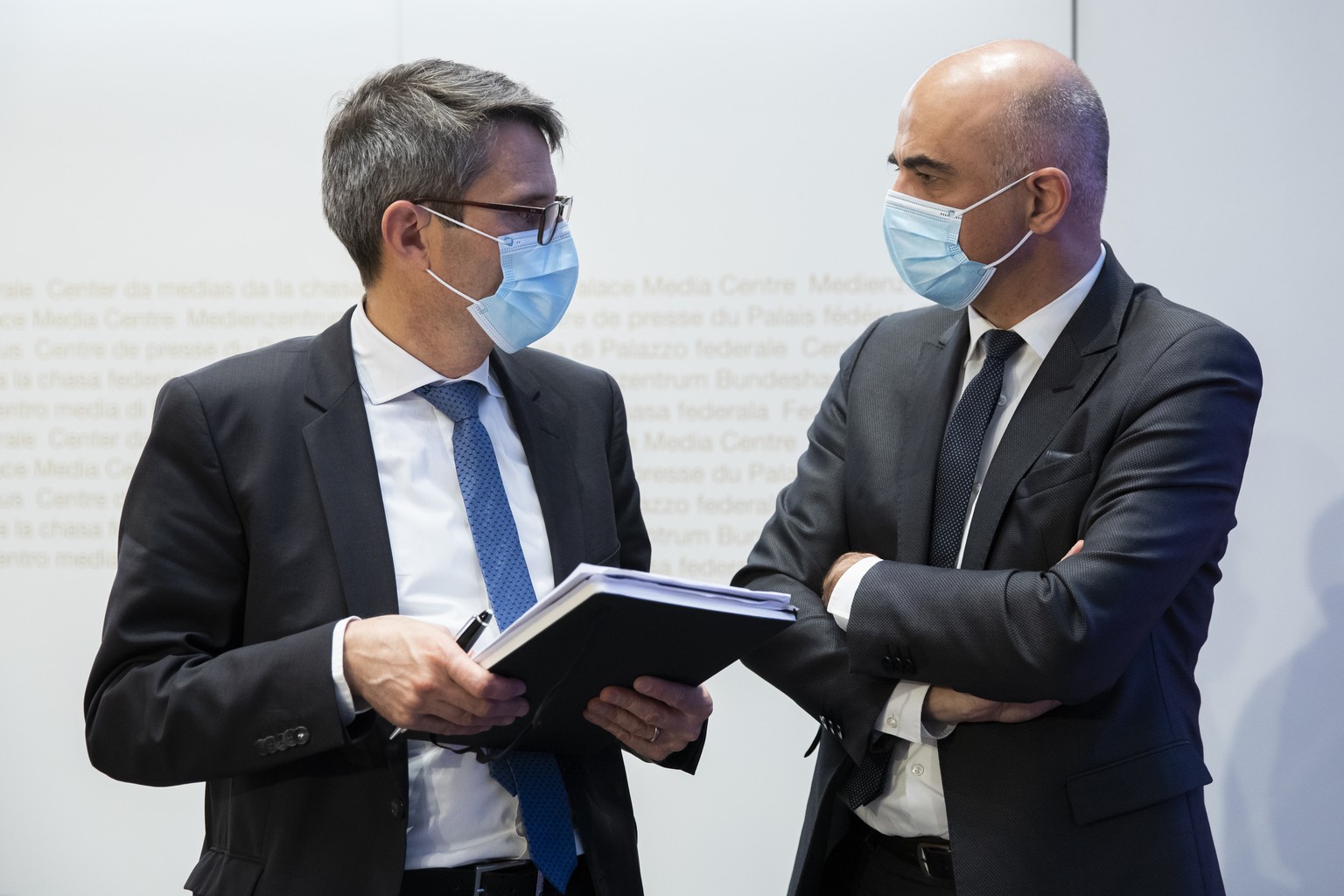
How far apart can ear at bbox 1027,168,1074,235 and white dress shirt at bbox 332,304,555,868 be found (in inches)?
39.7

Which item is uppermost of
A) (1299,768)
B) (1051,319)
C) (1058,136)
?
(1058,136)

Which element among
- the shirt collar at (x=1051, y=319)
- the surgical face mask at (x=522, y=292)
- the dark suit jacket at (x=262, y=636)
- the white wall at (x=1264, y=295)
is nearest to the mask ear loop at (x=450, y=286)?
the surgical face mask at (x=522, y=292)

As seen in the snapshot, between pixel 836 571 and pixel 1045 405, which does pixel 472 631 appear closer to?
pixel 836 571

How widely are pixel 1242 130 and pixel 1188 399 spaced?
2.09m

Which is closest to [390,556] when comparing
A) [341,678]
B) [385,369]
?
[341,678]

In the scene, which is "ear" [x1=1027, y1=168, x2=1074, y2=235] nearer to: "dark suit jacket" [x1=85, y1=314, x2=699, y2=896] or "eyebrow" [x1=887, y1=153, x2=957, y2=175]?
"eyebrow" [x1=887, y1=153, x2=957, y2=175]

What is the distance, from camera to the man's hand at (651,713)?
1.73 meters

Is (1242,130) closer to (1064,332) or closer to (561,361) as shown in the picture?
(1064,332)

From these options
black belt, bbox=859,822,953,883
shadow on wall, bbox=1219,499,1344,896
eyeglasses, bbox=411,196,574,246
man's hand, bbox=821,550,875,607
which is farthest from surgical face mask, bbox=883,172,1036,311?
shadow on wall, bbox=1219,499,1344,896

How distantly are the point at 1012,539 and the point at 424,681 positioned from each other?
0.99 metres

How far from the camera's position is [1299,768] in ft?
12.0

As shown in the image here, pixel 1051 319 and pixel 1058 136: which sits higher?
pixel 1058 136

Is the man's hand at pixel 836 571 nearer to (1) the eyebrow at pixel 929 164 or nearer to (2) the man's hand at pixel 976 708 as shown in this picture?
(2) the man's hand at pixel 976 708

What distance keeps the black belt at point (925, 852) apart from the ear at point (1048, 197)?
1.08 meters
